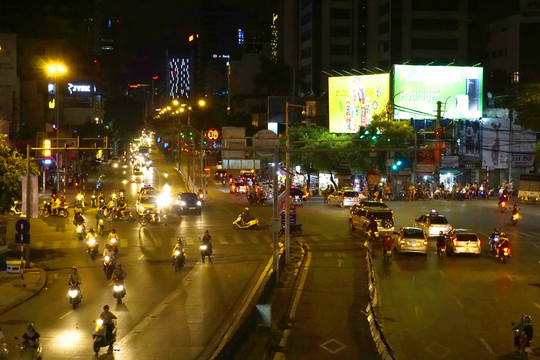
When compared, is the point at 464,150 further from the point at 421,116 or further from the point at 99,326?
the point at 99,326

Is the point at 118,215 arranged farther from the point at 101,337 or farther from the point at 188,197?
the point at 101,337

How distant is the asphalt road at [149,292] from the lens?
19062mm

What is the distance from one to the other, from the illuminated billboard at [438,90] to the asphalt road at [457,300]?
3406cm

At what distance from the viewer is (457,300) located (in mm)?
25203

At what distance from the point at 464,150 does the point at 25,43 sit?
6027 centimetres

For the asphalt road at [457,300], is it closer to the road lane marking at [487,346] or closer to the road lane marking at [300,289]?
the road lane marking at [487,346]

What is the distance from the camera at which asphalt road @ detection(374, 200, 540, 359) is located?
1919cm

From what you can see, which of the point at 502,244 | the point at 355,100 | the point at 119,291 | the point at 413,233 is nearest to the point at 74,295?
the point at 119,291

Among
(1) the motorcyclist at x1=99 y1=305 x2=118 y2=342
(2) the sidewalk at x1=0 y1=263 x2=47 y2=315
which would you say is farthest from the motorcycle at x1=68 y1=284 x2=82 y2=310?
(1) the motorcyclist at x1=99 y1=305 x2=118 y2=342

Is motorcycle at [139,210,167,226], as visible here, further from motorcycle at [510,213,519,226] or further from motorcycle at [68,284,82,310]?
motorcycle at [68,284,82,310]

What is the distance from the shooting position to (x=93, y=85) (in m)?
148

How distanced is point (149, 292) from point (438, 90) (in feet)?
180

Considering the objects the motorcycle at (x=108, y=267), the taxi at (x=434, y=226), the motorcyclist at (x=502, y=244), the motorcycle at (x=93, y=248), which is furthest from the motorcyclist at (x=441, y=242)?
the motorcycle at (x=93, y=248)

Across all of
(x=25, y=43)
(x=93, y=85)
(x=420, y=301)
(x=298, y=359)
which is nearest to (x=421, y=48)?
(x=25, y=43)
